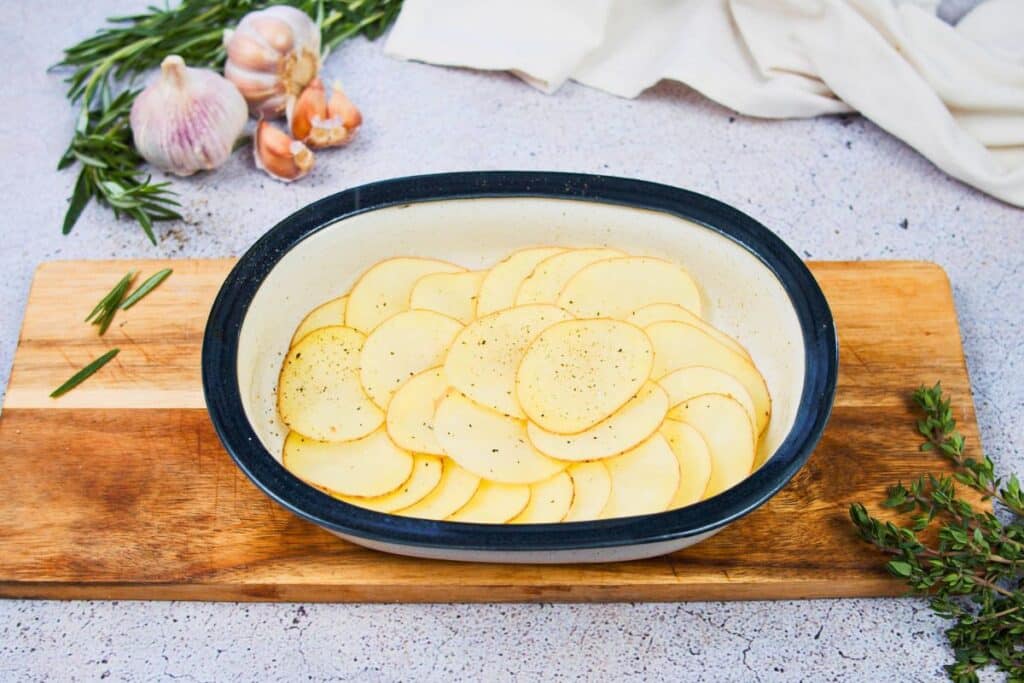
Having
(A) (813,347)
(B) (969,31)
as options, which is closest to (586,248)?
(A) (813,347)

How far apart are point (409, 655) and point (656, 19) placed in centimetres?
165

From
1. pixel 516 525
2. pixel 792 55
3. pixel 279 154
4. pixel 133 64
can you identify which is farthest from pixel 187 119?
pixel 792 55

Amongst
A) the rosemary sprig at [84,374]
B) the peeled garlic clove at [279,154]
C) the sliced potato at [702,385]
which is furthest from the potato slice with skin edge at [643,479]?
the peeled garlic clove at [279,154]

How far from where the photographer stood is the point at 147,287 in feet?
7.26

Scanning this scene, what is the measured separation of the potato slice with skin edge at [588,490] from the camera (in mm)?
1791

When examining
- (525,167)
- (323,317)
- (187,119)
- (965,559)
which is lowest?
(965,559)

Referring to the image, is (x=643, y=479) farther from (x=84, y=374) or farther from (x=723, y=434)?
(x=84, y=374)

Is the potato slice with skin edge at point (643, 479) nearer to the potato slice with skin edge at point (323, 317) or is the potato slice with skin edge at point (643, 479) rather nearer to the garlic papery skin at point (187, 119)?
the potato slice with skin edge at point (323, 317)

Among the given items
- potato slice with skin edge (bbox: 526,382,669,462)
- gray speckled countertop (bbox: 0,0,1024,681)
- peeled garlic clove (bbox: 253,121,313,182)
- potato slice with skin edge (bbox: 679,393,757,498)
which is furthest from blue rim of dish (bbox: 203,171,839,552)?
peeled garlic clove (bbox: 253,121,313,182)

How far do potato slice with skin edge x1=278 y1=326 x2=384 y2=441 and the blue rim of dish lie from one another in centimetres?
16

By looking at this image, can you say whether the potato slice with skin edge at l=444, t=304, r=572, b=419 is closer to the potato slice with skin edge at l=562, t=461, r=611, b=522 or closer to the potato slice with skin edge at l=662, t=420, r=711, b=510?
the potato slice with skin edge at l=562, t=461, r=611, b=522

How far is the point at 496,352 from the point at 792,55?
125 centimetres

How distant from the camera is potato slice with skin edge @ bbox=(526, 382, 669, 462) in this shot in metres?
1.82

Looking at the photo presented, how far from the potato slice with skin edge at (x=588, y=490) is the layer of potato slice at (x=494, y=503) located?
0.08 m
